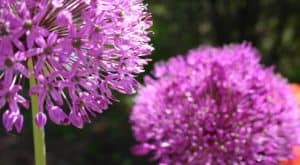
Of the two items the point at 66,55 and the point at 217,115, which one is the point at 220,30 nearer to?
the point at 217,115

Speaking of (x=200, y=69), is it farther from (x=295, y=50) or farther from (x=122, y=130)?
(x=295, y=50)

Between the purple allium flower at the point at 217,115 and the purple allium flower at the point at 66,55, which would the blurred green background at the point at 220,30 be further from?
the purple allium flower at the point at 66,55

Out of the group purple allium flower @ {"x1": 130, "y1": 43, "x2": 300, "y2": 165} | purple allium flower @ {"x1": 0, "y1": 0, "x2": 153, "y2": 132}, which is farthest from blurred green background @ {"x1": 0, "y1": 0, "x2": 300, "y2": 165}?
purple allium flower @ {"x1": 0, "y1": 0, "x2": 153, "y2": 132}

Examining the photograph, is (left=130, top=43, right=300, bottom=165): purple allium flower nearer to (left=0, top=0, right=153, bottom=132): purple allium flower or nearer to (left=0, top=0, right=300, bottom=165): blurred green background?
(left=0, top=0, right=153, bottom=132): purple allium flower

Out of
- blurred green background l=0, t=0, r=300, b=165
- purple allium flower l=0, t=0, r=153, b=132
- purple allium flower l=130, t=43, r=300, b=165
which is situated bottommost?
purple allium flower l=0, t=0, r=153, b=132

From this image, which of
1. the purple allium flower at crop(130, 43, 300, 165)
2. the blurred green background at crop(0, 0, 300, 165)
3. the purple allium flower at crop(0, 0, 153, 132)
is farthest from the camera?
the blurred green background at crop(0, 0, 300, 165)

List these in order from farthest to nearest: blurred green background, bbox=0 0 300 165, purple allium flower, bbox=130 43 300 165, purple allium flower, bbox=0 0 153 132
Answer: blurred green background, bbox=0 0 300 165 → purple allium flower, bbox=130 43 300 165 → purple allium flower, bbox=0 0 153 132

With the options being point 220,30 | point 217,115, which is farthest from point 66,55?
point 220,30

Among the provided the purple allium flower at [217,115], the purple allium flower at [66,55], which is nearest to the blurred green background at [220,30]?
the purple allium flower at [217,115]

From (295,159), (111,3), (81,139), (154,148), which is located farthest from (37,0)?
(81,139)
